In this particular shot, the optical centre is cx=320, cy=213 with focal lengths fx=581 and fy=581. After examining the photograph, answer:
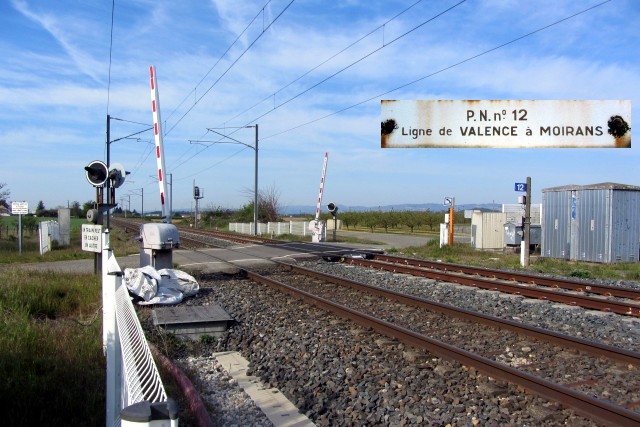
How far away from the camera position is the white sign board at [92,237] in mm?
11477

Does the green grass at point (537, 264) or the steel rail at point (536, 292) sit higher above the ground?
the steel rail at point (536, 292)

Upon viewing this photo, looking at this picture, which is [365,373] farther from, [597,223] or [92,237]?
[597,223]

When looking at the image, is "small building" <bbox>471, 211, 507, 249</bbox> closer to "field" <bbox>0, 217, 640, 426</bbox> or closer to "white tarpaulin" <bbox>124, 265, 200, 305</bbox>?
"white tarpaulin" <bbox>124, 265, 200, 305</bbox>

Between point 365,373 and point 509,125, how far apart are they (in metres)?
9.98

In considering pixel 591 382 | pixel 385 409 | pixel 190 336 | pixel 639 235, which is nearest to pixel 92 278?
pixel 190 336

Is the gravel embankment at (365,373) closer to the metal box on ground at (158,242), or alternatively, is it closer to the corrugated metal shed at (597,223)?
the metal box on ground at (158,242)

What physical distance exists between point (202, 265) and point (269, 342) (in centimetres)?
1092

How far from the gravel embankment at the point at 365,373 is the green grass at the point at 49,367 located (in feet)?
3.81

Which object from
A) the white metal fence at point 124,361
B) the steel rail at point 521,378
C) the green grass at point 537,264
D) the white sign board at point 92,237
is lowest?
the green grass at point 537,264

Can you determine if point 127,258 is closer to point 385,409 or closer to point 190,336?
point 190,336

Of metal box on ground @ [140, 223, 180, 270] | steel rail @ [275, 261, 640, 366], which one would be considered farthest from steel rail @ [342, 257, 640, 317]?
metal box on ground @ [140, 223, 180, 270]

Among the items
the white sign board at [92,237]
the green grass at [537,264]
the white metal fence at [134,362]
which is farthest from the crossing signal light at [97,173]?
the green grass at [537,264]

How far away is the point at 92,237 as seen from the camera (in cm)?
1170

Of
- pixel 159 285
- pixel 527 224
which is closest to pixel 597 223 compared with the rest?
pixel 527 224
